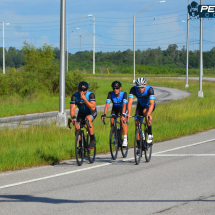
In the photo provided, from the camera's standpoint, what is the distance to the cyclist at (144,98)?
30.3ft

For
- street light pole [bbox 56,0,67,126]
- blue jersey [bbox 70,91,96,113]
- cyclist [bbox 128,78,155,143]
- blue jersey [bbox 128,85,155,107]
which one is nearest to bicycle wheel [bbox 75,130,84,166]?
blue jersey [bbox 70,91,96,113]

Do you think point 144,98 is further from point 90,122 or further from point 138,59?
point 138,59

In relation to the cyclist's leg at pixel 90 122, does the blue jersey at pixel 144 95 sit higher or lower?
higher

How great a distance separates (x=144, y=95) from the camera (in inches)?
371

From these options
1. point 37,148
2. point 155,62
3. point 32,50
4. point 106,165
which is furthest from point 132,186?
point 155,62

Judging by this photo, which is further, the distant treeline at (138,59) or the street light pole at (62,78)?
the distant treeline at (138,59)

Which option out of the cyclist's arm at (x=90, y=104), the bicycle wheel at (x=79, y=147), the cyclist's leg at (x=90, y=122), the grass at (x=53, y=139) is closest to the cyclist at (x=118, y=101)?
the cyclist's leg at (x=90, y=122)

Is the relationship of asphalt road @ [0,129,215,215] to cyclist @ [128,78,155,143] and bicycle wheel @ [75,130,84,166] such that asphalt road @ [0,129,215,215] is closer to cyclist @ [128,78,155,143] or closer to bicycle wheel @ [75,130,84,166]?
bicycle wheel @ [75,130,84,166]

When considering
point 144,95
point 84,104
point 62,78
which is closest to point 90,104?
point 84,104

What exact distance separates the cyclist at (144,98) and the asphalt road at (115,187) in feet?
3.86

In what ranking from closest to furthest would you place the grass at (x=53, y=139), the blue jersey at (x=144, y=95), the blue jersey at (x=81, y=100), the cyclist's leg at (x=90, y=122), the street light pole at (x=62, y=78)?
the blue jersey at (x=81, y=100) → the cyclist's leg at (x=90, y=122) → the grass at (x=53, y=139) → the blue jersey at (x=144, y=95) → the street light pole at (x=62, y=78)

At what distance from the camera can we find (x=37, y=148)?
33.1ft

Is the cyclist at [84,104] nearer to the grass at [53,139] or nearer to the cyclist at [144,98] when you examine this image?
the cyclist at [144,98]

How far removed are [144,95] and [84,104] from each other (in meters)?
1.52
